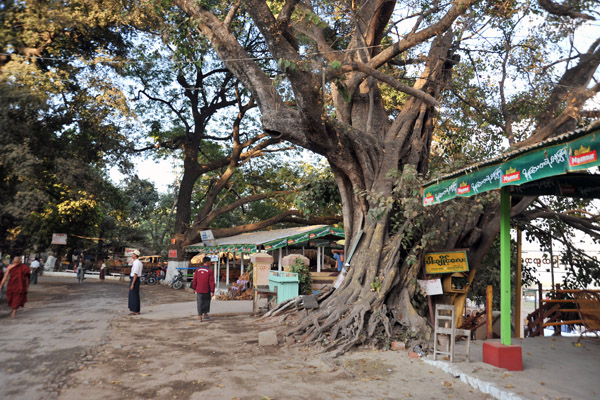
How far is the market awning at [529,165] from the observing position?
14.4ft

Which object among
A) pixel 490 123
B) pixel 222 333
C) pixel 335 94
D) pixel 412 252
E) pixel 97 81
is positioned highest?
pixel 97 81

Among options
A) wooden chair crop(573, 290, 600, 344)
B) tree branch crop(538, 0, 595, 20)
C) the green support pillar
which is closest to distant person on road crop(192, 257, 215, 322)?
the green support pillar

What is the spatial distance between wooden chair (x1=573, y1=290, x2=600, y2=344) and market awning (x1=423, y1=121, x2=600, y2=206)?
9.77 feet

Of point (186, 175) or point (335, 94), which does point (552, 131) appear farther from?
point (186, 175)

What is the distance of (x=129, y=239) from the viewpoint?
1638 inches

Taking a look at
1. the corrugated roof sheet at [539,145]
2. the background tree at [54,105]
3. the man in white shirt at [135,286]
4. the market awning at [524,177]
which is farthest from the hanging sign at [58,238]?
the corrugated roof sheet at [539,145]

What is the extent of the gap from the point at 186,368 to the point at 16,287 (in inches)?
286

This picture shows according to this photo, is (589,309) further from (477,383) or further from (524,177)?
(524,177)

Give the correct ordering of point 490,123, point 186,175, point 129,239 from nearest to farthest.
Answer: point 490,123 → point 186,175 → point 129,239

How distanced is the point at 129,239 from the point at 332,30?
3361cm

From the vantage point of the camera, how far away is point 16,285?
36.6 feet

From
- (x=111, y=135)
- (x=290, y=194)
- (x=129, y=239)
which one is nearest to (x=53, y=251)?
(x=129, y=239)

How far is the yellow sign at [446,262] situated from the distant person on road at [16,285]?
9.94 m

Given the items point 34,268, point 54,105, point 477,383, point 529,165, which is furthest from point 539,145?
point 34,268
